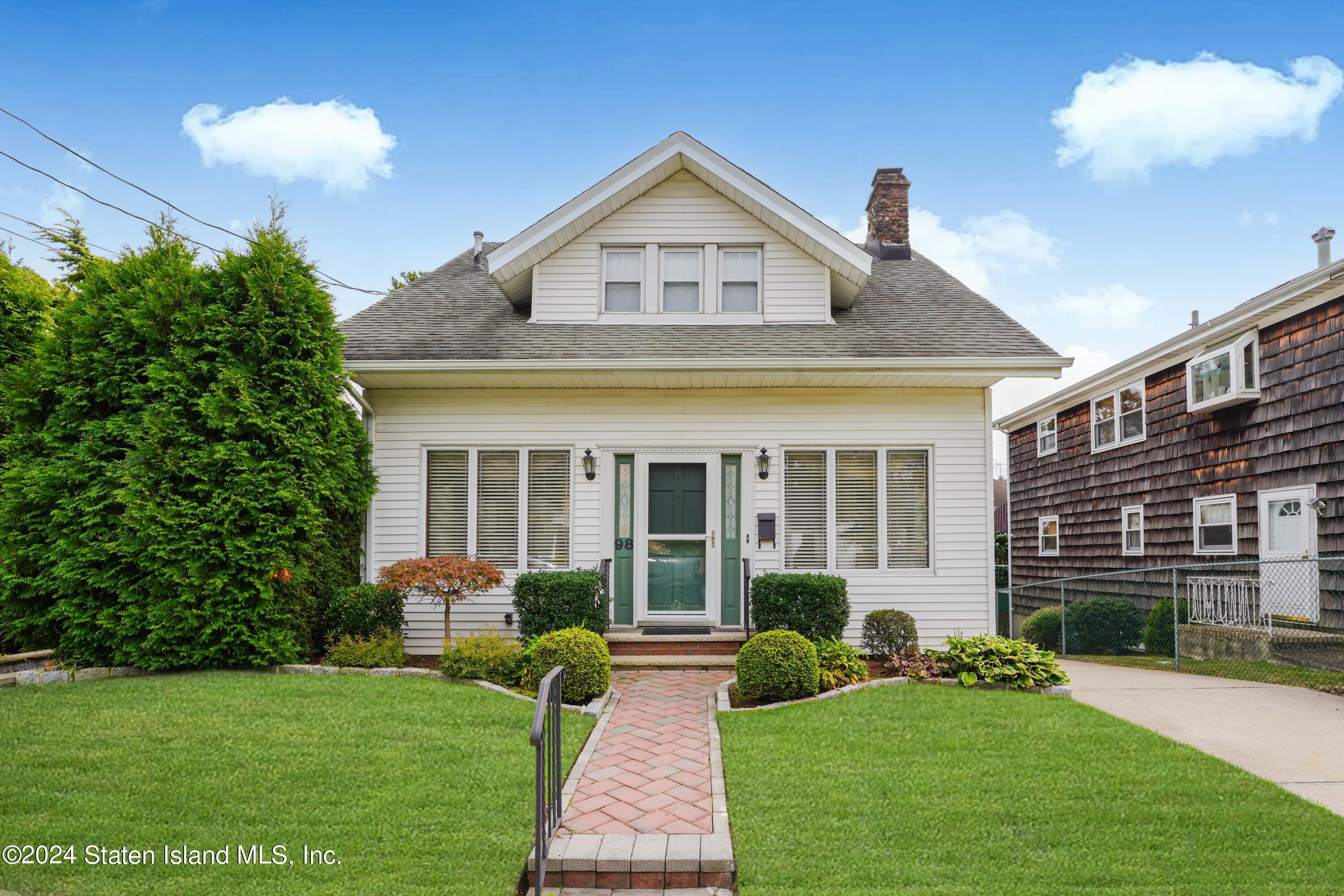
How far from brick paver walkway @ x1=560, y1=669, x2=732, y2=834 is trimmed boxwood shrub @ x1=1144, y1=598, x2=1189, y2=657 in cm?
813

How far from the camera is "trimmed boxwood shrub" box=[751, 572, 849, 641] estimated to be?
8242 mm

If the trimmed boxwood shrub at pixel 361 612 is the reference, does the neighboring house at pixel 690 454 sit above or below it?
above

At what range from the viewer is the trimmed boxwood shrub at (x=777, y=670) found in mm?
6762

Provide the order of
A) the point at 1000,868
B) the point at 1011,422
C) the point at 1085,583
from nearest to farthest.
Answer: the point at 1000,868 → the point at 1085,583 → the point at 1011,422

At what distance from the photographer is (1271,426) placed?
10836mm

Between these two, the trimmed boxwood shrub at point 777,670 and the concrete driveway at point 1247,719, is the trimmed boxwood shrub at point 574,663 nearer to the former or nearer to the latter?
the trimmed boxwood shrub at point 777,670

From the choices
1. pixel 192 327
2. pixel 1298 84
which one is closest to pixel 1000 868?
pixel 192 327

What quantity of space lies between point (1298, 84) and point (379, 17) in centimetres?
1524

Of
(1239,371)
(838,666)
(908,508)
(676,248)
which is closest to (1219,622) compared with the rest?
(1239,371)

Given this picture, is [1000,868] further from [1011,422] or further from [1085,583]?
[1011,422]

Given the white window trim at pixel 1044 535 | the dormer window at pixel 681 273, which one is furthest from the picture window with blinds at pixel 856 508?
the white window trim at pixel 1044 535

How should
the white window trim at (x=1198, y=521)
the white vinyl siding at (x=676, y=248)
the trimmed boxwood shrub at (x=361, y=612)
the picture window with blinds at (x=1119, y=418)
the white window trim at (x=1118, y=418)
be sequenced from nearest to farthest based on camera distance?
the trimmed boxwood shrub at (x=361, y=612)
the white vinyl siding at (x=676, y=248)
the white window trim at (x=1198, y=521)
the white window trim at (x=1118, y=418)
the picture window with blinds at (x=1119, y=418)

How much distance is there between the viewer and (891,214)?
42.0 feet

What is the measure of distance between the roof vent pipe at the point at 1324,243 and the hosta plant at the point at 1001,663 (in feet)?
26.1
